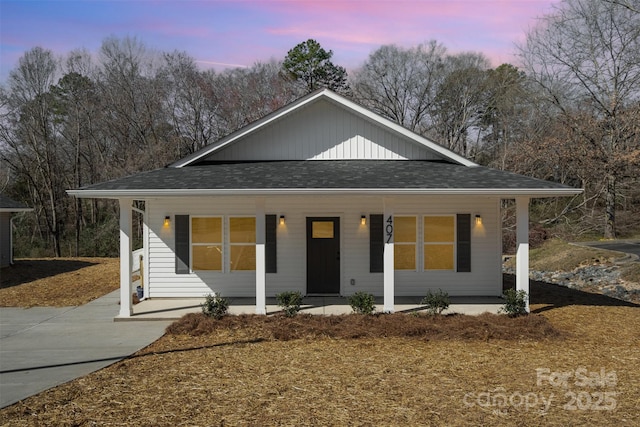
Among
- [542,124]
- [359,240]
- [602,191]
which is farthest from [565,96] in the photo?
[359,240]

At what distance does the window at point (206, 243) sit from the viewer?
12.6 metres

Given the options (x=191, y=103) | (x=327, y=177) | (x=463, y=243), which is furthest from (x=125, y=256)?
(x=191, y=103)

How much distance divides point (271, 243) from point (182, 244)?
2.16 meters

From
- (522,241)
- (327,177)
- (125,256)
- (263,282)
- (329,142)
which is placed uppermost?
(329,142)

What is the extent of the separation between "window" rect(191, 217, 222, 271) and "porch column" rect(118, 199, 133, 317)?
2.21 meters

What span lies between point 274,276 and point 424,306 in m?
3.63

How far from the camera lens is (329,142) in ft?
42.7

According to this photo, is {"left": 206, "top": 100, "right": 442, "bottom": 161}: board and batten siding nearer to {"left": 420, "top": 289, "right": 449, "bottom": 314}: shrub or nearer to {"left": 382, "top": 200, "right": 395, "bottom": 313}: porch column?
{"left": 382, "top": 200, "right": 395, "bottom": 313}: porch column

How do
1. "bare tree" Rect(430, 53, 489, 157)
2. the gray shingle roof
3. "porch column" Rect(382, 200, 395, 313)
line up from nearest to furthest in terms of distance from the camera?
the gray shingle roof
"porch column" Rect(382, 200, 395, 313)
"bare tree" Rect(430, 53, 489, 157)

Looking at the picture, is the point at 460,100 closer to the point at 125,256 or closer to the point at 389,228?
the point at 389,228

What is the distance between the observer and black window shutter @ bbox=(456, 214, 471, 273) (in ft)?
41.0

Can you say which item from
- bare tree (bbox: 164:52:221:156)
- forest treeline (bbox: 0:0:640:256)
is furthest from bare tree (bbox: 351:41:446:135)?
bare tree (bbox: 164:52:221:156)

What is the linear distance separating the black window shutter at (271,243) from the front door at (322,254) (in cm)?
80

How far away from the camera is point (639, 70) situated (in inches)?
1084
